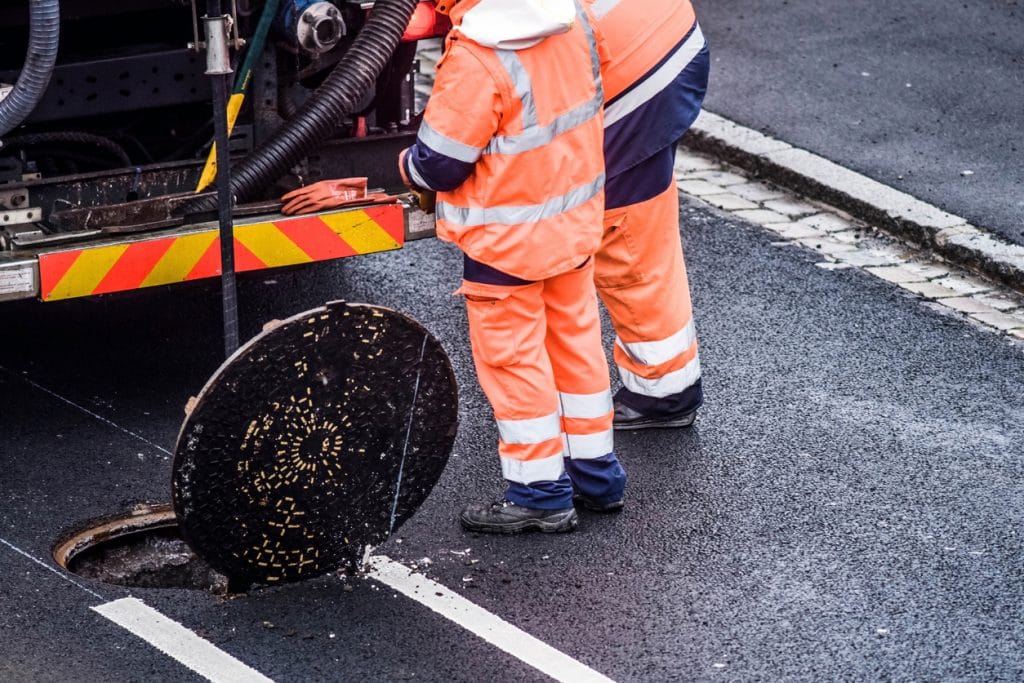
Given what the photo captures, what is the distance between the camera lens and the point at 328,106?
199 inches

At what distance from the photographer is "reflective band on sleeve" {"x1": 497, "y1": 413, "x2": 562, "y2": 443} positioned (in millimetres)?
4441

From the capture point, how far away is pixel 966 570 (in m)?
4.36

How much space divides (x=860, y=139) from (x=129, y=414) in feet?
14.0

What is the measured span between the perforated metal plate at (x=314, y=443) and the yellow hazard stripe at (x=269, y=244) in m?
1.00

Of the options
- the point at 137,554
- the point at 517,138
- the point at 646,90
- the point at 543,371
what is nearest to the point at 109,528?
the point at 137,554

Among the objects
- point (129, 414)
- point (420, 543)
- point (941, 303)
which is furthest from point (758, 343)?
point (129, 414)

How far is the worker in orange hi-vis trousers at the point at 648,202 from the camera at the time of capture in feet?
15.4

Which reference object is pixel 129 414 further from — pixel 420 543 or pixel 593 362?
pixel 593 362

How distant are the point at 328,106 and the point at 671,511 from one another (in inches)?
67.9

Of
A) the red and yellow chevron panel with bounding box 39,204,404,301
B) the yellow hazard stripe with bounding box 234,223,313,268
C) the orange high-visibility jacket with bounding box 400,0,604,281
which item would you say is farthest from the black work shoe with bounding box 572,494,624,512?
the yellow hazard stripe with bounding box 234,223,313,268

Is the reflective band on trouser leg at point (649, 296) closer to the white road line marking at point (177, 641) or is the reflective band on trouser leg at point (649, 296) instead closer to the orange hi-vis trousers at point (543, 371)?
the orange hi-vis trousers at point (543, 371)

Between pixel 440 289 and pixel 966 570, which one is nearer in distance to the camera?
pixel 966 570

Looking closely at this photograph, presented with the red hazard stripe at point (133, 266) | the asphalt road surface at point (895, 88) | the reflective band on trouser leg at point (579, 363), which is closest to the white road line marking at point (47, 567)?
the red hazard stripe at point (133, 266)

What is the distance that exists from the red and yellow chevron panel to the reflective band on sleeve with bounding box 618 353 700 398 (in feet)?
3.05
